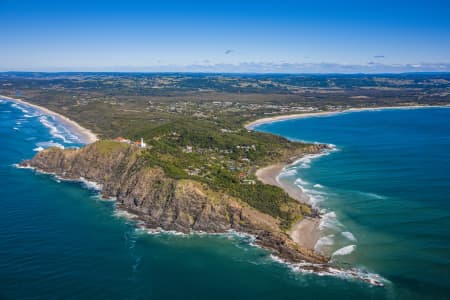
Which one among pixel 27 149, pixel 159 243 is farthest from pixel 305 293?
pixel 27 149

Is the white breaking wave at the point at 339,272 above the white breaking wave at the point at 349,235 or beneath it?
beneath

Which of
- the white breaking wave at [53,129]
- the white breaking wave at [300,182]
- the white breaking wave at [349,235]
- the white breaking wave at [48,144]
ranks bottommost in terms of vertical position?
the white breaking wave at [349,235]

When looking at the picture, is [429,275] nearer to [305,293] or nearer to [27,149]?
[305,293]

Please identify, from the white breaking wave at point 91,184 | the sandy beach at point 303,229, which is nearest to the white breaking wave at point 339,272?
the sandy beach at point 303,229

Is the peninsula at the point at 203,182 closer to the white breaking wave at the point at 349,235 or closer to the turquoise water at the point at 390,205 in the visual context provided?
the white breaking wave at the point at 349,235

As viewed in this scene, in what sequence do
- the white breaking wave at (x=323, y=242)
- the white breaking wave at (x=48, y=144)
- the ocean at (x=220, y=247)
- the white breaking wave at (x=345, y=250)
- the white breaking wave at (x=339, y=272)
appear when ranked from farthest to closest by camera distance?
the white breaking wave at (x=48, y=144) < the white breaking wave at (x=323, y=242) < the white breaking wave at (x=345, y=250) < the white breaking wave at (x=339, y=272) < the ocean at (x=220, y=247)

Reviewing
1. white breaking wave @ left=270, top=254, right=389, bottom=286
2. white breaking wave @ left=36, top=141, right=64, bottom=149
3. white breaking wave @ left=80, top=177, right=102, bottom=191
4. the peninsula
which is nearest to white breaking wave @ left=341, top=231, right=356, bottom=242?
the peninsula

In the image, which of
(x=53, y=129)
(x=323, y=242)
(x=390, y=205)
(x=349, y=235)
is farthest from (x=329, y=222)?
(x=53, y=129)
